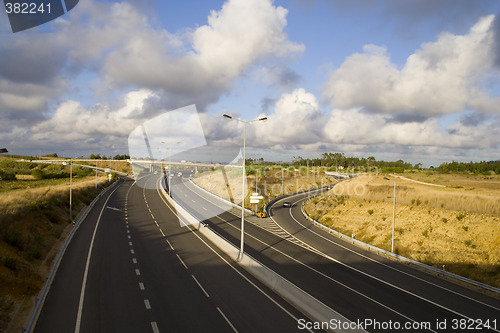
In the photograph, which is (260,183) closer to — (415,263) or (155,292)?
(415,263)

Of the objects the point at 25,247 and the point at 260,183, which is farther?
the point at 260,183

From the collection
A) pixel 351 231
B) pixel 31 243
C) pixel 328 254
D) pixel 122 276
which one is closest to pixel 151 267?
pixel 122 276

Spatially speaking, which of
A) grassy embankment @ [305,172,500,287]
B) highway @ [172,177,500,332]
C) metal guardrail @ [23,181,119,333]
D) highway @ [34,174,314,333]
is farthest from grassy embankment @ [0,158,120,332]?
grassy embankment @ [305,172,500,287]

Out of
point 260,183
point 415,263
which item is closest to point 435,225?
point 415,263

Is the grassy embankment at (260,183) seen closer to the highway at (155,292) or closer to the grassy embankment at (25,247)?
the grassy embankment at (25,247)

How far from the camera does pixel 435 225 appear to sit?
35844mm

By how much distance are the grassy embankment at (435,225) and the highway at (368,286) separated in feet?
14.5

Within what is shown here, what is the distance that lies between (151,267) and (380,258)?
71.0 ft

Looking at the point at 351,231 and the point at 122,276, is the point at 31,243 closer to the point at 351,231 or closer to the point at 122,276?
the point at 122,276

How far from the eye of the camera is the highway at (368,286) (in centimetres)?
1669

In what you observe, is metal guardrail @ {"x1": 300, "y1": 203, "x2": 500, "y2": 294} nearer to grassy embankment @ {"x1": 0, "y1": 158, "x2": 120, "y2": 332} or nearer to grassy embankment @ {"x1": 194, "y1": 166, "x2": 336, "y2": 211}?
grassy embankment @ {"x1": 0, "y1": 158, "x2": 120, "y2": 332}

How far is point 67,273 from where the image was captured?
21.3 m

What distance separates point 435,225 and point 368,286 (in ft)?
64.1

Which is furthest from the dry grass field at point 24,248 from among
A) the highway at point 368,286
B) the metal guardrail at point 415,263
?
the metal guardrail at point 415,263
